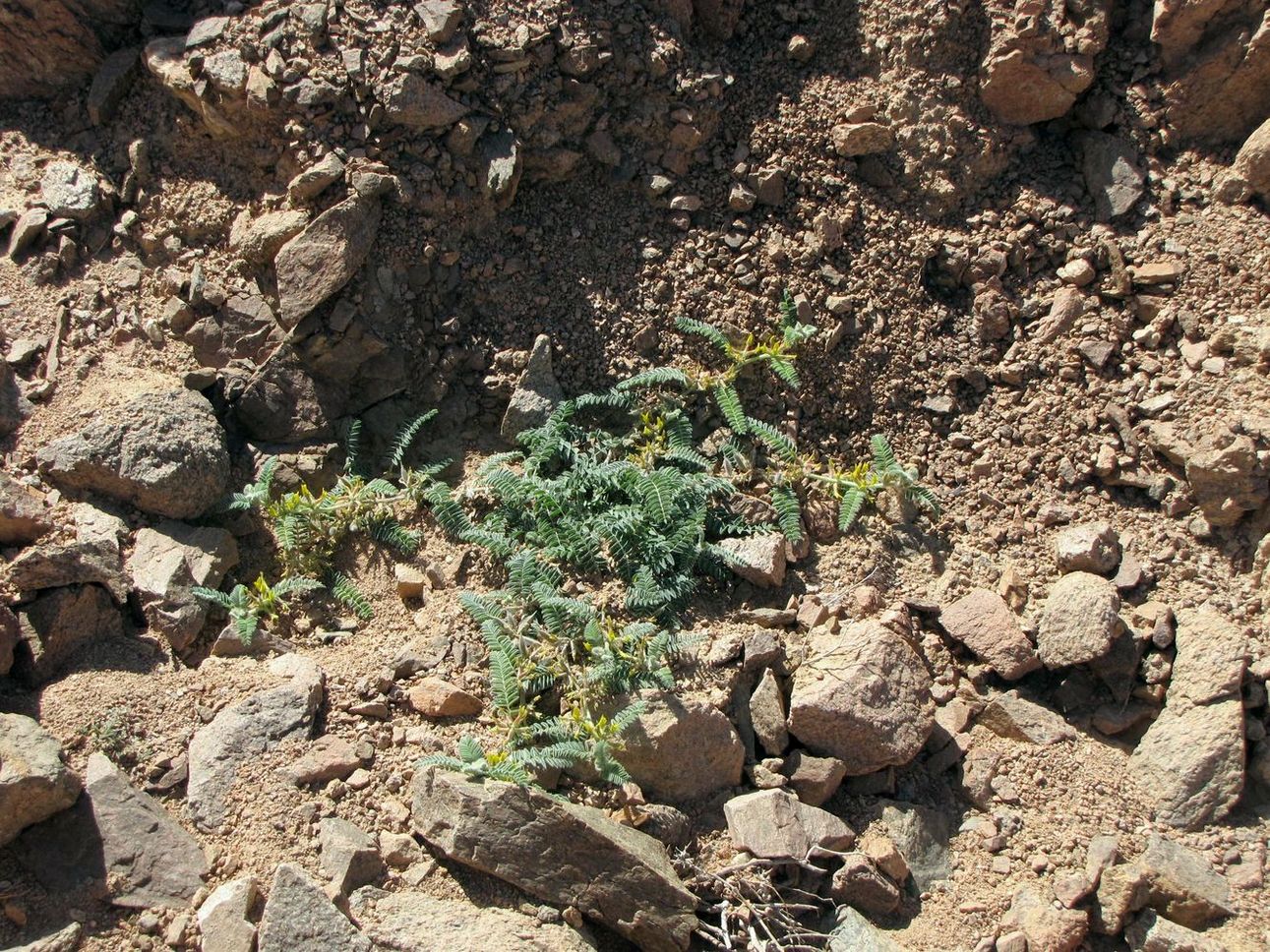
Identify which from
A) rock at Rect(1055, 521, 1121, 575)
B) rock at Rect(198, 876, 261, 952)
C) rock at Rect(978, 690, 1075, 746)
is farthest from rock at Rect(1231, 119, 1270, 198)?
rock at Rect(198, 876, 261, 952)

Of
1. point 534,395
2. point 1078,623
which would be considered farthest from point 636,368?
point 1078,623

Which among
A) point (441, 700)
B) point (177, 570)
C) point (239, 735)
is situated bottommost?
point (239, 735)

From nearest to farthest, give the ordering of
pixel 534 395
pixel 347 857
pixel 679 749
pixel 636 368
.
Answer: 1. pixel 347 857
2. pixel 679 749
3. pixel 534 395
4. pixel 636 368

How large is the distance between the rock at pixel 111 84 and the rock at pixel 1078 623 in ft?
13.8

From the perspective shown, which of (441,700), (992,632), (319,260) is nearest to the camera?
(441,700)

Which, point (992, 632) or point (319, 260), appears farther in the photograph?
point (319, 260)

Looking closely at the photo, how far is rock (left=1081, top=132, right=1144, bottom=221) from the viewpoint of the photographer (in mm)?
4426

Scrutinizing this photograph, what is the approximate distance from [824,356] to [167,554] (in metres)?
2.59

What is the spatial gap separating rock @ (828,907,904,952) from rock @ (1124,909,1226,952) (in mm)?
702

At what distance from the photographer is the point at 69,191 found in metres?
4.47

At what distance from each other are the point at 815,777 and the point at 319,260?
2629mm

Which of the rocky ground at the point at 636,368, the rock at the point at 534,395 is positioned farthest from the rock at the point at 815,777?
the rock at the point at 534,395

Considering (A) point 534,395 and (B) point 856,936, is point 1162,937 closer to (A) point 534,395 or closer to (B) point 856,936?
(B) point 856,936

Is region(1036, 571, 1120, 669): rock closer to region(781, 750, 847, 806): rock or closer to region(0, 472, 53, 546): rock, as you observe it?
region(781, 750, 847, 806): rock
